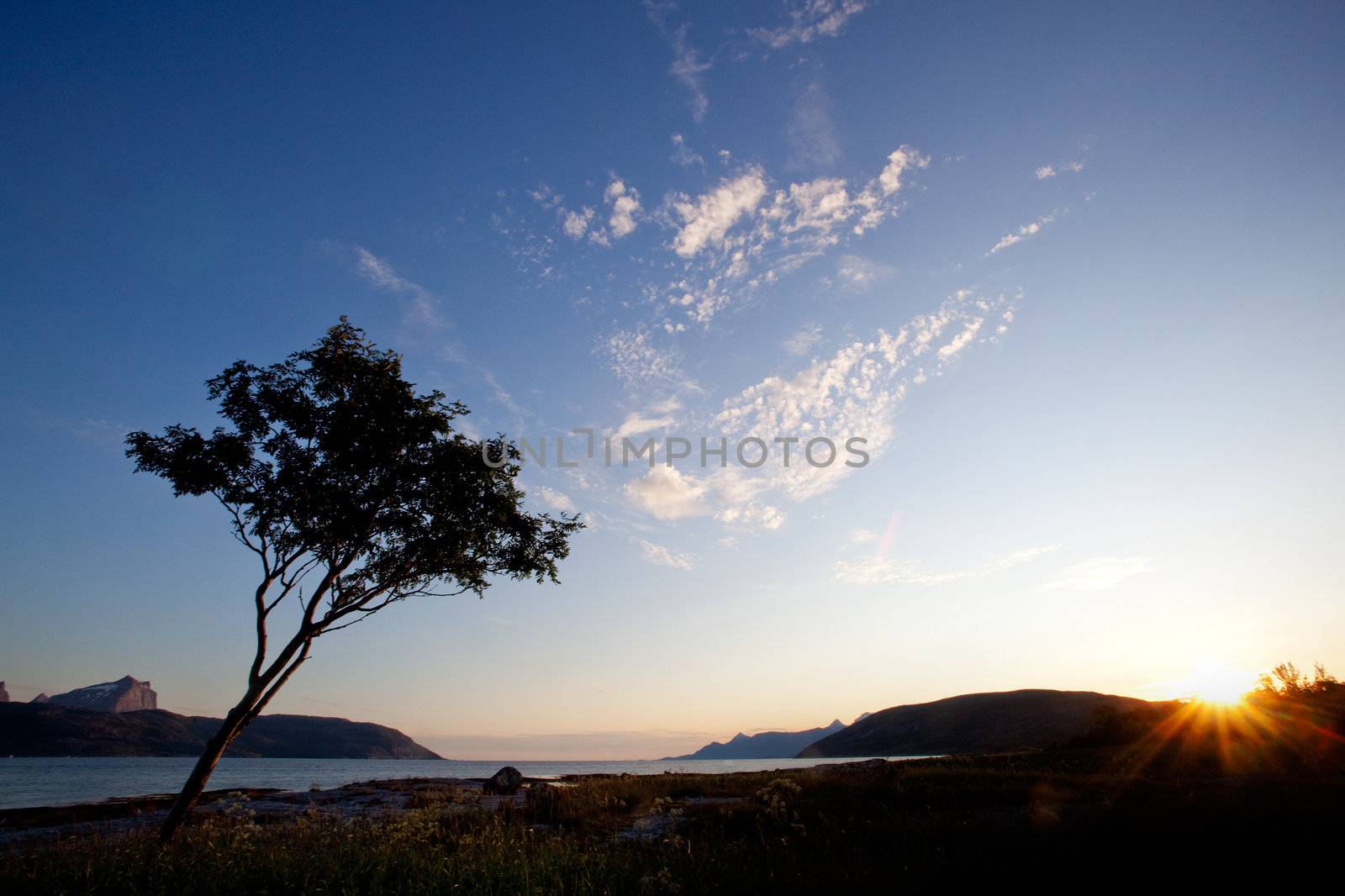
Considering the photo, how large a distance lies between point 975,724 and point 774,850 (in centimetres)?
16579

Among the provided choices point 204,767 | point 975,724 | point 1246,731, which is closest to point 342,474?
point 204,767

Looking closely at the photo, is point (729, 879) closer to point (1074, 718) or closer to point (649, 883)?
point (649, 883)

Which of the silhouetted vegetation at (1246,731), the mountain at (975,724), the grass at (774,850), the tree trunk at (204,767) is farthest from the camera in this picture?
the mountain at (975,724)

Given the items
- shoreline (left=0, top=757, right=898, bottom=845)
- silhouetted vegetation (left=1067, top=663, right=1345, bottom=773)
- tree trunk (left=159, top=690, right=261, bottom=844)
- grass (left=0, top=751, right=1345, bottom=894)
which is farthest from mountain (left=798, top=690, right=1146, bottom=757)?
tree trunk (left=159, top=690, right=261, bottom=844)

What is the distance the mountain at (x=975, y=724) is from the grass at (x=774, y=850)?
351ft

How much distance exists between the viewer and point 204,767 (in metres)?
13.8

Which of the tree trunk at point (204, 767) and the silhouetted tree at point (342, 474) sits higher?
the silhouetted tree at point (342, 474)

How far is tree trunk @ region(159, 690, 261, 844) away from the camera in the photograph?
41.6ft

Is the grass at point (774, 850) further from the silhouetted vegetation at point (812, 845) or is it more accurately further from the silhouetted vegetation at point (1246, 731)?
the silhouetted vegetation at point (1246, 731)

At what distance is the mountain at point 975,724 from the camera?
115 m

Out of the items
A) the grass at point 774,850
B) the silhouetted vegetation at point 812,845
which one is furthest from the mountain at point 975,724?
the grass at point 774,850

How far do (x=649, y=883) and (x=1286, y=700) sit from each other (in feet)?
123

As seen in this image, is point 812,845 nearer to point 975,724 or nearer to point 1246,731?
point 1246,731

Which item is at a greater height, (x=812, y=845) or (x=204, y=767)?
(x=204, y=767)
